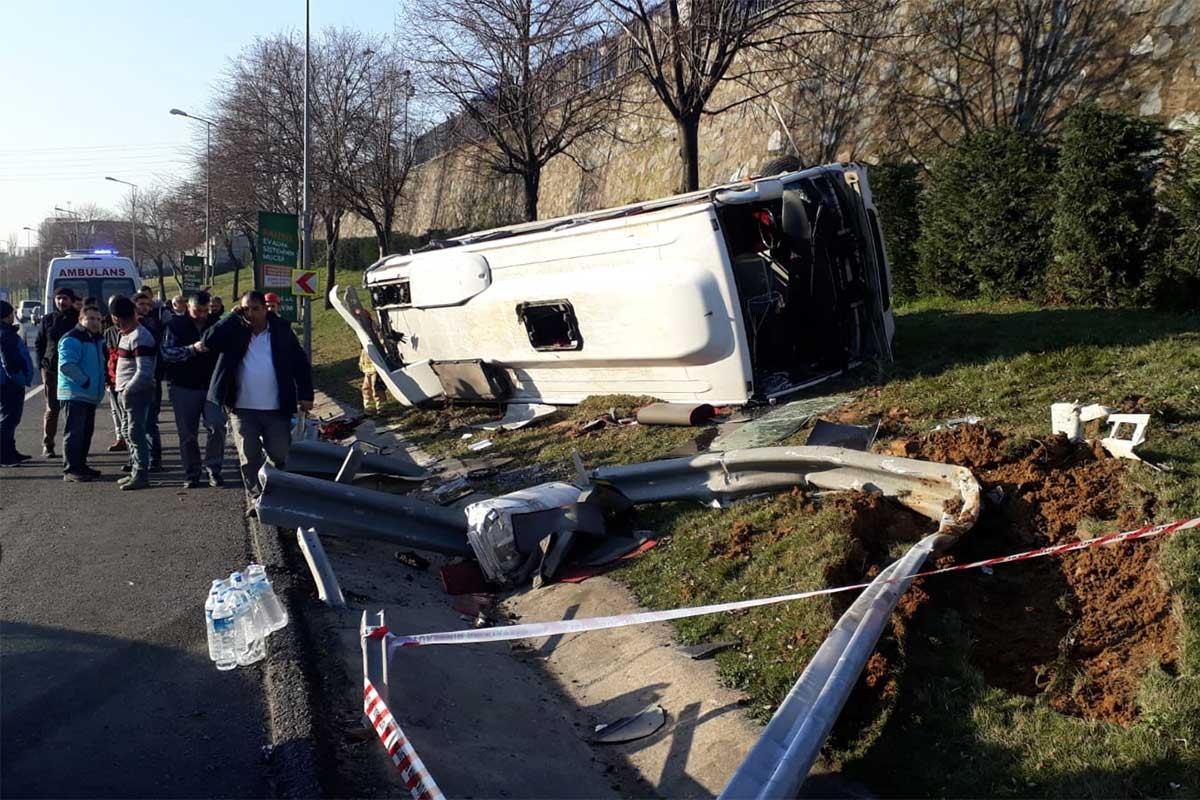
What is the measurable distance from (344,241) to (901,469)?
145 feet

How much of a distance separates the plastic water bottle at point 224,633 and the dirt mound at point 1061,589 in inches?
134

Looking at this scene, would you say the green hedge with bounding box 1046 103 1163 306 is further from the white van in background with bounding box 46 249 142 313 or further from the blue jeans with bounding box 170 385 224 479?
the white van in background with bounding box 46 249 142 313

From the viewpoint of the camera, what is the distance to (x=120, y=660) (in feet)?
15.4

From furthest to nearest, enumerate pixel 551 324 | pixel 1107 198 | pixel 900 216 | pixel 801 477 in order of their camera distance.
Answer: pixel 900 216
pixel 551 324
pixel 1107 198
pixel 801 477

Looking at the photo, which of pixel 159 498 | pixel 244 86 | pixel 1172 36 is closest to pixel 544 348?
pixel 159 498

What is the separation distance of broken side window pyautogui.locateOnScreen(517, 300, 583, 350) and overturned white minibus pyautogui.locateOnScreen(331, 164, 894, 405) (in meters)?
0.02

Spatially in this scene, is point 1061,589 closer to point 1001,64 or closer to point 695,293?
point 695,293

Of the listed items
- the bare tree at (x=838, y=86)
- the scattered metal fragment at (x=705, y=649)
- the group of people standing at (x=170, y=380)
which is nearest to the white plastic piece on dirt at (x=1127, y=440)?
the scattered metal fragment at (x=705, y=649)

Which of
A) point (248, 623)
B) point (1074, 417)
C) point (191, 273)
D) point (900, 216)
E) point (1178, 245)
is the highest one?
point (191, 273)

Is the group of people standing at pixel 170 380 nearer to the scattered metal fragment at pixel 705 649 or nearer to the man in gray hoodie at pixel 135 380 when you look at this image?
the man in gray hoodie at pixel 135 380

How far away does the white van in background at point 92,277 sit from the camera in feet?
60.3

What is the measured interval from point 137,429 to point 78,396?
0.93m

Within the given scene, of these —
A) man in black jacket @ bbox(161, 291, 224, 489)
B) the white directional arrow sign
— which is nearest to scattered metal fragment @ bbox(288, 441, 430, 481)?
man in black jacket @ bbox(161, 291, 224, 489)

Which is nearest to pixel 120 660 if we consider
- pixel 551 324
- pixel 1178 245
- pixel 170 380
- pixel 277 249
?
pixel 170 380
